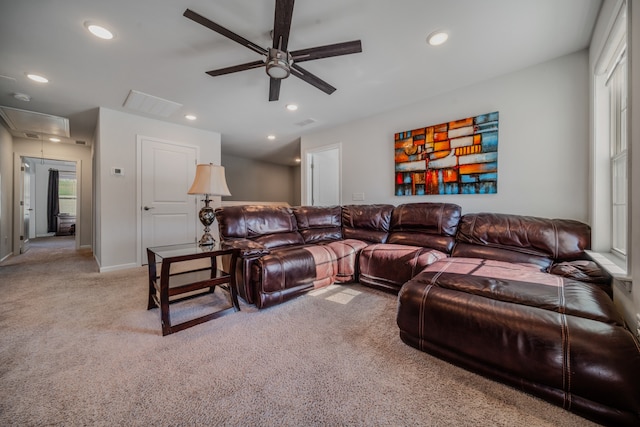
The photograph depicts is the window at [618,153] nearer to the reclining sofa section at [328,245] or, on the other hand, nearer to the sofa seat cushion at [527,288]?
the sofa seat cushion at [527,288]

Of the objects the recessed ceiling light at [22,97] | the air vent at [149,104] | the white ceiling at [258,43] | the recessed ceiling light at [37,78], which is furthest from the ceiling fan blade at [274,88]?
the recessed ceiling light at [22,97]

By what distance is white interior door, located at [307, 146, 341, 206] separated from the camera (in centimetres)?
495

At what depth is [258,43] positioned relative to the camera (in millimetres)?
2168

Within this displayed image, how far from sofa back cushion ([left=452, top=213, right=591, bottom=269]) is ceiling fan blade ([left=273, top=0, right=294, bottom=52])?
8.25 feet

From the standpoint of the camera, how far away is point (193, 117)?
12.8 feet

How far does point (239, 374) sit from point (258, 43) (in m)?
2.59

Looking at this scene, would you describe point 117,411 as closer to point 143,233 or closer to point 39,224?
point 143,233

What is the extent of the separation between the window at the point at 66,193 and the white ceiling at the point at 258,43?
21.4ft

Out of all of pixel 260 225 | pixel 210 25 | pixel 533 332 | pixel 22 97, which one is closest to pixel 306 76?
pixel 210 25

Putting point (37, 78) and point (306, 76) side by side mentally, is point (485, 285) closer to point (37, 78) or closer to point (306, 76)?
point (306, 76)

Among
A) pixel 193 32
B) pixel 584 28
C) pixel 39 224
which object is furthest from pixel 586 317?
pixel 39 224

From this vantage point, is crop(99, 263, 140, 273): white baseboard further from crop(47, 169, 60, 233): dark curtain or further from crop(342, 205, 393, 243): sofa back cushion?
crop(47, 169, 60, 233): dark curtain

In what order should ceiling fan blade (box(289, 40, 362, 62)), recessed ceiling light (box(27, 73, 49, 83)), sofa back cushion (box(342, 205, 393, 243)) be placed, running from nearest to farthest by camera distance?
ceiling fan blade (box(289, 40, 362, 62))
recessed ceiling light (box(27, 73, 49, 83))
sofa back cushion (box(342, 205, 393, 243))

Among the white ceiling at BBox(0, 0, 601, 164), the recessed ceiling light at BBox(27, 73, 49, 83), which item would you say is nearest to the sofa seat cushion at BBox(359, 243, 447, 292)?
the white ceiling at BBox(0, 0, 601, 164)
